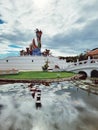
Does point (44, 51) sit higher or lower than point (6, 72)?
higher

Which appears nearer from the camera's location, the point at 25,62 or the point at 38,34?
the point at 25,62

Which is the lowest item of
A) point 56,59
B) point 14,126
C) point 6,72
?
point 14,126

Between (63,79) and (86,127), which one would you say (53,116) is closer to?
(86,127)

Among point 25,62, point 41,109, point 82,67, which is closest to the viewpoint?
point 41,109

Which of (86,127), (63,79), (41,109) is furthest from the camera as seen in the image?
(63,79)

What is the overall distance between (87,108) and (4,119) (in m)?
5.93

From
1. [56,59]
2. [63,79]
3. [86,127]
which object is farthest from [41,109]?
[56,59]

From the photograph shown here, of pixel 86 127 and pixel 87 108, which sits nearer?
pixel 86 127

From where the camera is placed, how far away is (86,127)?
8.72 meters

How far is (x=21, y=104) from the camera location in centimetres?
1348

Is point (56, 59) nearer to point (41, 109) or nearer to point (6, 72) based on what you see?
point (6, 72)

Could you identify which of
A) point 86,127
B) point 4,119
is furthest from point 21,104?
point 86,127

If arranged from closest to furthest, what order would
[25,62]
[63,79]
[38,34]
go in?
[63,79], [25,62], [38,34]

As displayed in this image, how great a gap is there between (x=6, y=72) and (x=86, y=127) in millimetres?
25480
